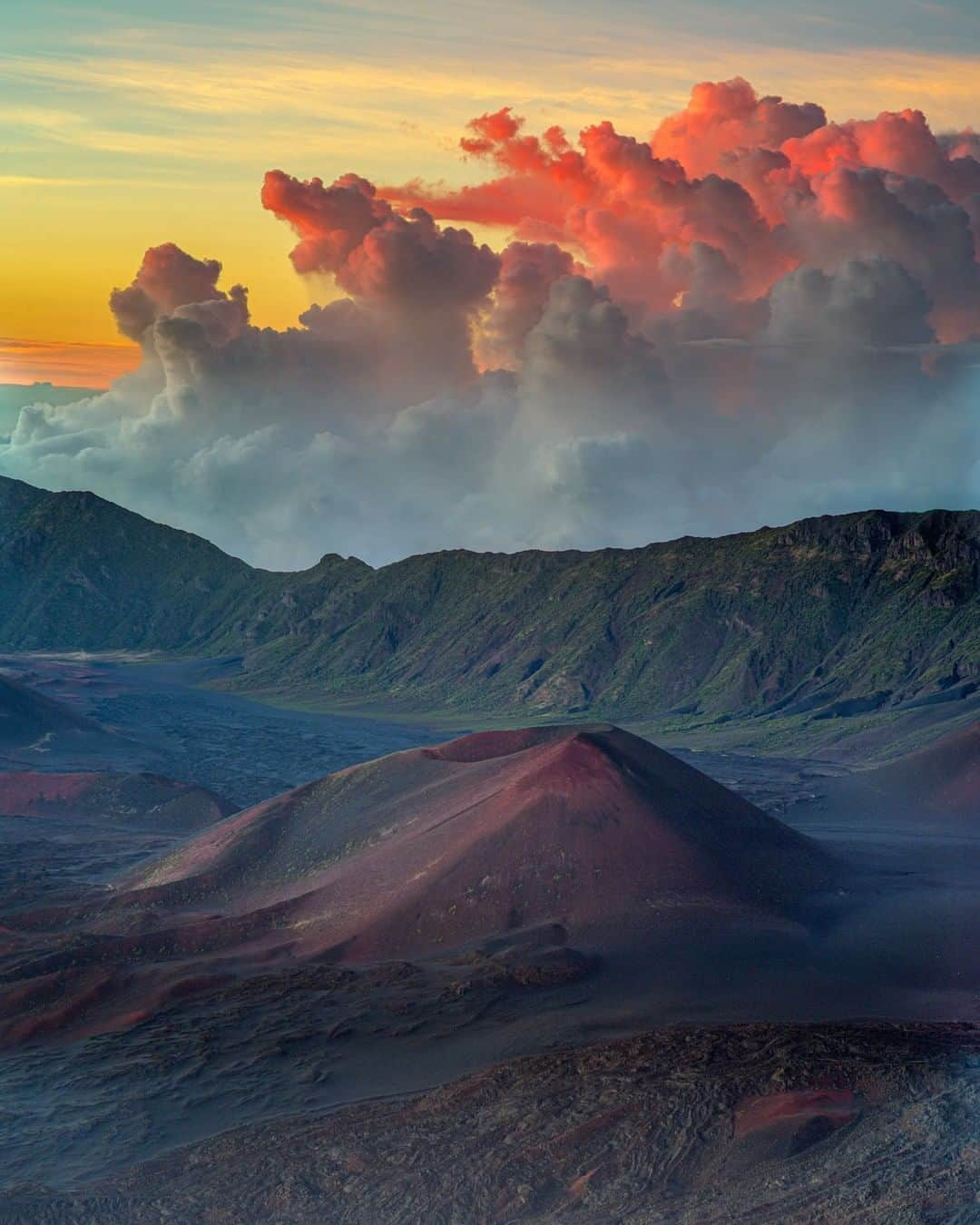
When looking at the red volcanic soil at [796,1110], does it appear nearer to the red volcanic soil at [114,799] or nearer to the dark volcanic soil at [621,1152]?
the dark volcanic soil at [621,1152]

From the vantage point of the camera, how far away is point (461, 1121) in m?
44.6

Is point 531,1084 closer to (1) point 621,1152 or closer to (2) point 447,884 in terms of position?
(1) point 621,1152

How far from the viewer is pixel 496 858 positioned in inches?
2712

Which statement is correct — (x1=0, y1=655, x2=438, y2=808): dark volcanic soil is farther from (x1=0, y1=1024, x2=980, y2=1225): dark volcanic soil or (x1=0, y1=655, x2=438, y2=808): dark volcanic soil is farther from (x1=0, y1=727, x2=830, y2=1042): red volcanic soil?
(x1=0, y1=1024, x2=980, y2=1225): dark volcanic soil

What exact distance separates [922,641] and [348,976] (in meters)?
144

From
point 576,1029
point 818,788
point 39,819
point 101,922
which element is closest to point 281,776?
point 39,819

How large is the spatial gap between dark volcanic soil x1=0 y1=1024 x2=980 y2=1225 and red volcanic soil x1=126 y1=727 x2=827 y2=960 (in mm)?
16909

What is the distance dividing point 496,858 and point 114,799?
55265 millimetres

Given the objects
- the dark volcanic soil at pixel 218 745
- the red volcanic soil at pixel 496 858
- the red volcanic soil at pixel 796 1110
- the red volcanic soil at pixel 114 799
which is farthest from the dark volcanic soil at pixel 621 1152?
the dark volcanic soil at pixel 218 745

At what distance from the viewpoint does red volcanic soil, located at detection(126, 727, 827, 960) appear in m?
66.0

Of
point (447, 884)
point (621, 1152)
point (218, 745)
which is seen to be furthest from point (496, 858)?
point (218, 745)

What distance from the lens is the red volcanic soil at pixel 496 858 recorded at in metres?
66.0

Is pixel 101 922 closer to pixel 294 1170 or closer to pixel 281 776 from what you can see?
pixel 294 1170

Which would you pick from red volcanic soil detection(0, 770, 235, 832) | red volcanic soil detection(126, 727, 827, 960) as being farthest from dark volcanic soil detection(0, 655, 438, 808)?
red volcanic soil detection(126, 727, 827, 960)
